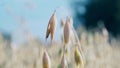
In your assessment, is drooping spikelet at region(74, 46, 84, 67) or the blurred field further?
the blurred field

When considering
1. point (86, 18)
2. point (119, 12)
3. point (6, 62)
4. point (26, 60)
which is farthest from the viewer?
point (86, 18)

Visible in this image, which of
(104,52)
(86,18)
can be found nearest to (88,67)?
(104,52)

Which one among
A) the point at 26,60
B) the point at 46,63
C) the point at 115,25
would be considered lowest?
the point at 115,25

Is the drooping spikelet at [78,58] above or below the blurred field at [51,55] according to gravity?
above

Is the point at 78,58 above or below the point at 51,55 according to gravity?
above

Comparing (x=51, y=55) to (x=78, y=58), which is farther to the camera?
(x=51, y=55)

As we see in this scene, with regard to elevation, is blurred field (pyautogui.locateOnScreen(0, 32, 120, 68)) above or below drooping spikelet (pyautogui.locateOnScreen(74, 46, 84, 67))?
below

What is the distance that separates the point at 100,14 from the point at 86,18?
2.14ft

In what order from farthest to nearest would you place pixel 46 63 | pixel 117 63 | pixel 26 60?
1. pixel 117 63
2. pixel 26 60
3. pixel 46 63

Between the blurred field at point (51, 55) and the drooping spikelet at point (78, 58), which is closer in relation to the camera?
the drooping spikelet at point (78, 58)

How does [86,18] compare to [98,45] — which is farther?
[86,18]

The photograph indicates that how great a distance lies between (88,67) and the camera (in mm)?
2510

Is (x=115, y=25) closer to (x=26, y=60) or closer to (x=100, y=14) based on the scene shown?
(x=100, y=14)

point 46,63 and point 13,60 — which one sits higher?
point 46,63
